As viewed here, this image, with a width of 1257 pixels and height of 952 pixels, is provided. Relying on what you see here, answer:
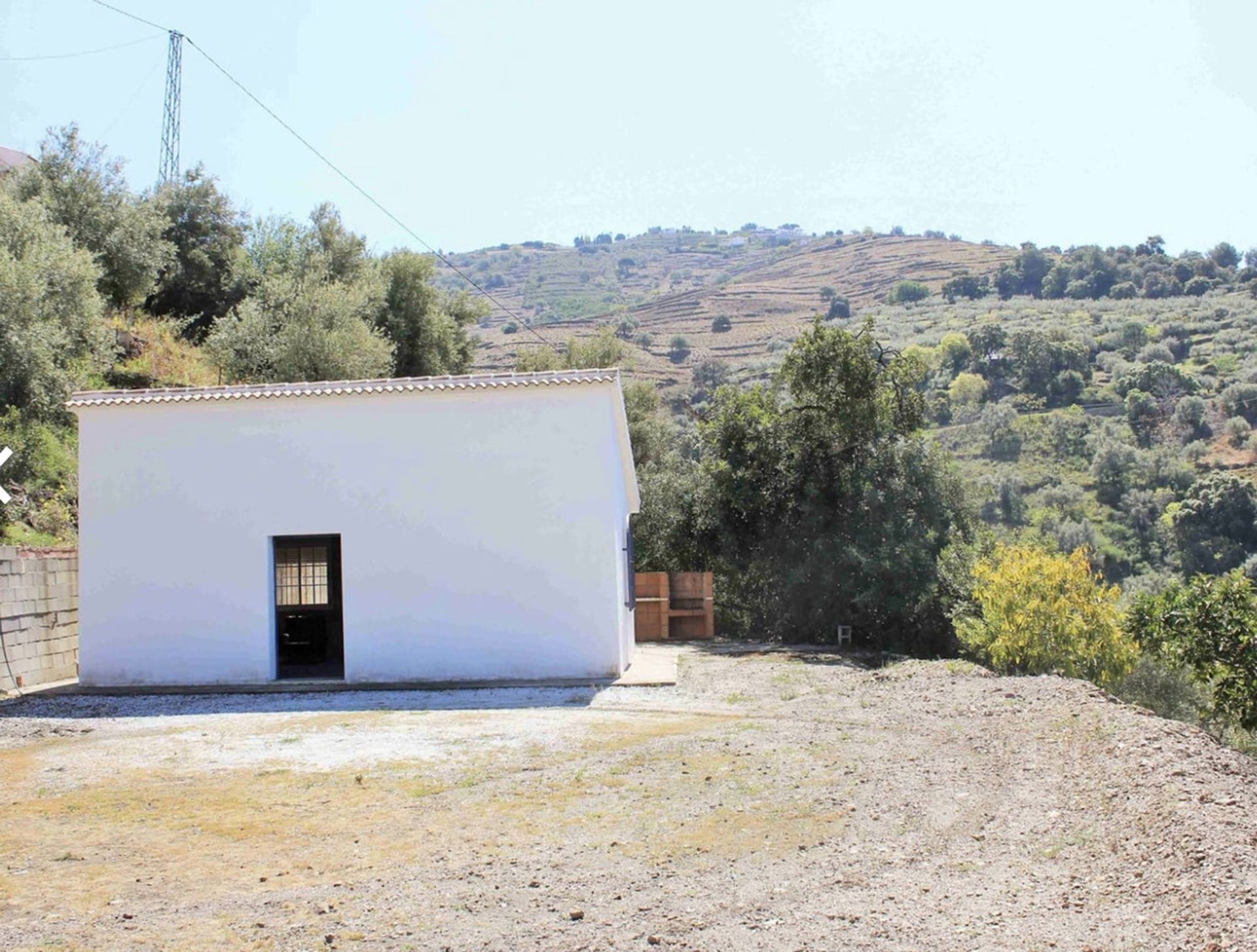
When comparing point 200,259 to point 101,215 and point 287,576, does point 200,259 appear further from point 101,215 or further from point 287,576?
point 287,576

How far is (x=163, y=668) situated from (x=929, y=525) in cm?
1278

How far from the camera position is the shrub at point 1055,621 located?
1290 centimetres

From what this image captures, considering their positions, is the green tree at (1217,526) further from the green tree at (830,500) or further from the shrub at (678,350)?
the shrub at (678,350)

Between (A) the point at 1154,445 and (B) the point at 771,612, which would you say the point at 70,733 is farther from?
(A) the point at 1154,445

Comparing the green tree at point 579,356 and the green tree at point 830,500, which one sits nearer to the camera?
the green tree at point 830,500

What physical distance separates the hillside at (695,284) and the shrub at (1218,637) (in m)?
43.5

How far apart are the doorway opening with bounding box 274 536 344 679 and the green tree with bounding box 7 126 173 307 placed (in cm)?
1287

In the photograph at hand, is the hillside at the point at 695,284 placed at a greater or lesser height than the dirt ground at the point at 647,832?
greater

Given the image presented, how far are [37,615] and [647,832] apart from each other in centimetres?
1065

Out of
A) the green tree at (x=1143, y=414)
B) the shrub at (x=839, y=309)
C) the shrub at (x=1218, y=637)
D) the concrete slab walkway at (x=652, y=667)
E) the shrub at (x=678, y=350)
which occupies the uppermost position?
the shrub at (x=839, y=309)

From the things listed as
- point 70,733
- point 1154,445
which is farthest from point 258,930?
point 1154,445

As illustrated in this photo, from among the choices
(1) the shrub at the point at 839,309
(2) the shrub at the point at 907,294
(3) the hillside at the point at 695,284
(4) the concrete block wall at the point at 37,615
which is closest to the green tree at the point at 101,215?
(4) the concrete block wall at the point at 37,615

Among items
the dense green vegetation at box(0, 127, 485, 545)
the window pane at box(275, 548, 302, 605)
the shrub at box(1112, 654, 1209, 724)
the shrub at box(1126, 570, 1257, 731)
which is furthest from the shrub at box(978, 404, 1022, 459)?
the window pane at box(275, 548, 302, 605)

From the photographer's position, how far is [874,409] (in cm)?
2077
